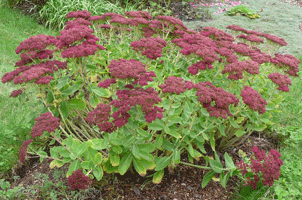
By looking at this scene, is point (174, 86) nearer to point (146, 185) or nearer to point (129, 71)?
point (129, 71)

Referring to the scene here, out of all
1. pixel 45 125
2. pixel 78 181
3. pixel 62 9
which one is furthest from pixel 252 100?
pixel 62 9

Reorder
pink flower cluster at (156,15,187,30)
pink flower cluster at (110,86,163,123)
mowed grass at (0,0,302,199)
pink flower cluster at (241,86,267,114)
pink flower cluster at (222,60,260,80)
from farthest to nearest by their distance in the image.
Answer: pink flower cluster at (156,15,187,30), mowed grass at (0,0,302,199), pink flower cluster at (222,60,260,80), pink flower cluster at (241,86,267,114), pink flower cluster at (110,86,163,123)

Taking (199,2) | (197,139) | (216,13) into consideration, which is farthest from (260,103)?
(199,2)

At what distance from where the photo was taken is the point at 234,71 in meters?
2.57

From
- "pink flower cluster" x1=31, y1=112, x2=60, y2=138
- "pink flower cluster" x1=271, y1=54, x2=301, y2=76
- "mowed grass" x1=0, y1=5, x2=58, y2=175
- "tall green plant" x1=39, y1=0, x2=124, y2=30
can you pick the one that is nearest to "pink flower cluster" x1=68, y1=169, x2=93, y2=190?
"pink flower cluster" x1=31, y1=112, x2=60, y2=138

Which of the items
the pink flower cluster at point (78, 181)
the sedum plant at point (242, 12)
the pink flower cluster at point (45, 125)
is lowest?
the pink flower cluster at point (78, 181)

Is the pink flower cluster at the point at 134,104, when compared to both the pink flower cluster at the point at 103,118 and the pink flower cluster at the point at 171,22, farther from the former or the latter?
the pink flower cluster at the point at 171,22

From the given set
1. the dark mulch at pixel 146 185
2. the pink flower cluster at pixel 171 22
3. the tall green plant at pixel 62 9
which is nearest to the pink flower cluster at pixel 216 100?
the dark mulch at pixel 146 185

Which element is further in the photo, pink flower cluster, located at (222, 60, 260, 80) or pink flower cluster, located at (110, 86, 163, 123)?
pink flower cluster, located at (222, 60, 260, 80)

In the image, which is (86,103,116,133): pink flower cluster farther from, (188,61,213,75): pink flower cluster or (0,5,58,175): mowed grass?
(188,61,213,75): pink flower cluster

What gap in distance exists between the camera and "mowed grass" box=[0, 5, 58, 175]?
278cm

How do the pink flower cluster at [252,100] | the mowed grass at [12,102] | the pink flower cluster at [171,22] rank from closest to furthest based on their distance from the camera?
the pink flower cluster at [252,100]
the mowed grass at [12,102]
the pink flower cluster at [171,22]

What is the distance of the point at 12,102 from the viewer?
3.84m

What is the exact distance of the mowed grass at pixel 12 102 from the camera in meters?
2.78
